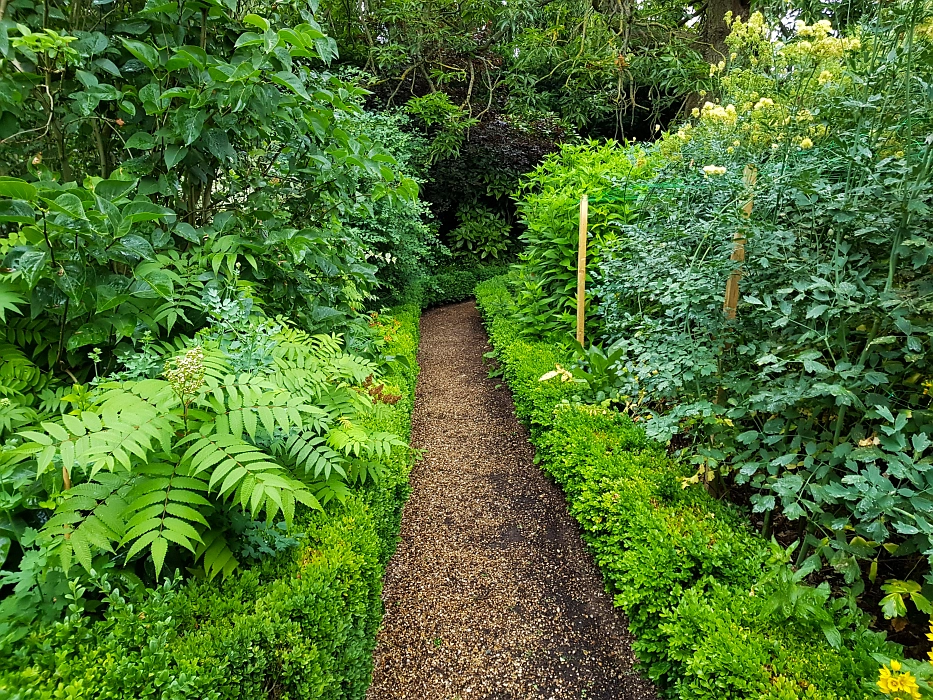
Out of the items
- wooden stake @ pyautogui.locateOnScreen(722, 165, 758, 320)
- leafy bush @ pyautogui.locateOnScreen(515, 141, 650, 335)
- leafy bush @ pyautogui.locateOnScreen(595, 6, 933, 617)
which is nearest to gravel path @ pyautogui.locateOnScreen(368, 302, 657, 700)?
leafy bush @ pyautogui.locateOnScreen(595, 6, 933, 617)

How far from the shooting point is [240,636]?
4.82ft

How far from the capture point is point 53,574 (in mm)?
1379

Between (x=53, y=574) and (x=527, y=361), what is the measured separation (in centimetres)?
383

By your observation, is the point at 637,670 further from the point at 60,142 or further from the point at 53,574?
the point at 60,142

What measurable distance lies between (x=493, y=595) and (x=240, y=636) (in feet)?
5.26

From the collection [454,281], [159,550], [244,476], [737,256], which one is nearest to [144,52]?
[244,476]

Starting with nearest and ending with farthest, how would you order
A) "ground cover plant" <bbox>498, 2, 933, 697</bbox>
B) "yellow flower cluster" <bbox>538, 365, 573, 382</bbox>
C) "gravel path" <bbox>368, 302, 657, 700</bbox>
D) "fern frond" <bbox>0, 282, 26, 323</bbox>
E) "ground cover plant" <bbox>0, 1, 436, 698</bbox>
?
"ground cover plant" <bbox>0, 1, 436, 698</bbox>, "fern frond" <bbox>0, 282, 26, 323</bbox>, "ground cover plant" <bbox>498, 2, 933, 697</bbox>, "gravel path" <bbox>368, 302, 657, 700</bbox>, "yellow flower cluster" <bbox>538, 365, 573, 382</bbox>

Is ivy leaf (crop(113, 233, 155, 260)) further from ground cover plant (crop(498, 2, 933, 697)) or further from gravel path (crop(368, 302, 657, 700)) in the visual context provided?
ground cover plant (crop(498, 2, 933, 697))

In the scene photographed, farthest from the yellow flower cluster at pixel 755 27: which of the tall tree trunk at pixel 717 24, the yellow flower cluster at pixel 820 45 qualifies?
the tall tree trunk at pixel 717 24

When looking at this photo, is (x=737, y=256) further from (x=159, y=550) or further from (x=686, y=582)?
(x=159, y=550)

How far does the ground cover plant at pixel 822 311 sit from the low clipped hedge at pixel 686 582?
155 millimetres

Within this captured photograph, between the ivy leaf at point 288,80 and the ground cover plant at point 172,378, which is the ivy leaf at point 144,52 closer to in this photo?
the ground cover plant at point 172,378

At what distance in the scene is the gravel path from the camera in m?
2.22

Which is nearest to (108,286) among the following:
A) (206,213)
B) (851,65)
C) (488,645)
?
(206,213)
